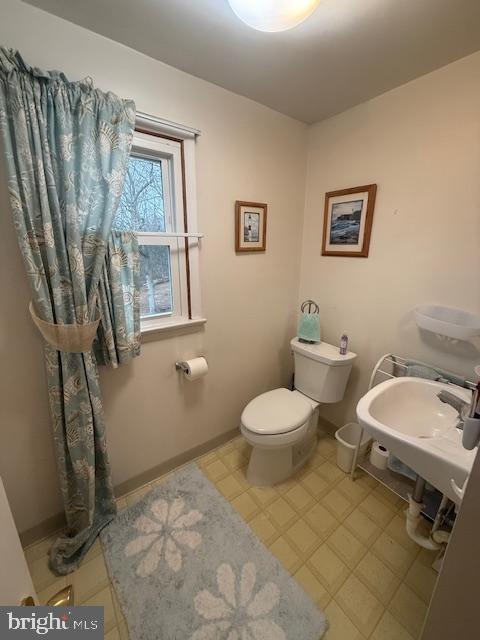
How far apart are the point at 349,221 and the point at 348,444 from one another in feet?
4.70

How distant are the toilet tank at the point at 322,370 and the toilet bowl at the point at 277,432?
0.28 ft

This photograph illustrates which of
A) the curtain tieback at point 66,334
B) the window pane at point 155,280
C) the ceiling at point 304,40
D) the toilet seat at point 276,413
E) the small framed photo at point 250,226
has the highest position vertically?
the ceiling at point 304,40

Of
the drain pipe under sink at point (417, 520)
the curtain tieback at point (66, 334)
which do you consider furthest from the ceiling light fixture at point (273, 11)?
the drain pipe under sink at point (417, 520)

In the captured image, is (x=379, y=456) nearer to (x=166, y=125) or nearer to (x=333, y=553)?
Answer: (x=333, y=553)

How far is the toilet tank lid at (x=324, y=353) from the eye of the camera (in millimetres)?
1620

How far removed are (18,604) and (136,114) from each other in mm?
1781

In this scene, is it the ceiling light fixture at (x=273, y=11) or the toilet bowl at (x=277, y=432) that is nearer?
the ceiling light fixture at (x=273, y=11)

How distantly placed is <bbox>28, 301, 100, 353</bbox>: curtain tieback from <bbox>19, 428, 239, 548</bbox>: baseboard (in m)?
0.95

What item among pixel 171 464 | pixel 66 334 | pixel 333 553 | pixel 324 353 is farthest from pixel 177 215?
pixel 333 553

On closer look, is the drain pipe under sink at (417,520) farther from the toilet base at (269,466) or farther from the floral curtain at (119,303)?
the floral curtain at (119,303)

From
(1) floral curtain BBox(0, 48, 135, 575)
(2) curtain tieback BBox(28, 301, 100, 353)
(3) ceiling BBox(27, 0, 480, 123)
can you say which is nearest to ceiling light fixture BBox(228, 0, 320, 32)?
(3) ceiling BBox(27, 0, 480, 123)

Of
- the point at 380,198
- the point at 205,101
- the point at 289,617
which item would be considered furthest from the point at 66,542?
the point at 380,198

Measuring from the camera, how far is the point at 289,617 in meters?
1.02

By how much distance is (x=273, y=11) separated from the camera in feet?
2.57
